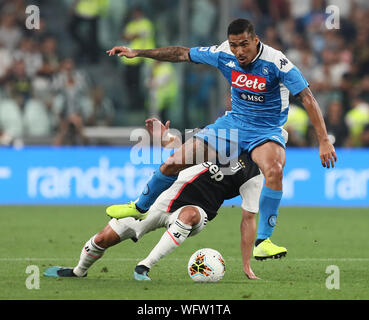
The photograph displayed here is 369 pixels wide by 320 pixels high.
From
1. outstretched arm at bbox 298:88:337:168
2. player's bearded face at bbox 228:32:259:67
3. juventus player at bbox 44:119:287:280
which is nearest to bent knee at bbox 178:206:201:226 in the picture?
juventus player at bbox 44:119:287:280

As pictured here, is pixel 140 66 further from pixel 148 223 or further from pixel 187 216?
pixel 187 216

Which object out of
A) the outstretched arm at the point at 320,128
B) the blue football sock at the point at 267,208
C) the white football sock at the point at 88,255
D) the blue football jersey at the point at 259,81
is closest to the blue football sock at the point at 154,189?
the white football sock at the point at 88,255

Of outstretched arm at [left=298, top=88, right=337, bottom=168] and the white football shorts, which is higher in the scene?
outstretched arm at [left=298, top=88, right=337, bottom=168]

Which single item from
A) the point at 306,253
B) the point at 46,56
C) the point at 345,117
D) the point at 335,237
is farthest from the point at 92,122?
the point at 306,253

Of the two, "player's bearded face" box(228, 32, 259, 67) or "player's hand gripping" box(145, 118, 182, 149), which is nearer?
"player's bearded face" box(228, 32, 259, 67)

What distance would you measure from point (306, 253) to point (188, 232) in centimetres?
299

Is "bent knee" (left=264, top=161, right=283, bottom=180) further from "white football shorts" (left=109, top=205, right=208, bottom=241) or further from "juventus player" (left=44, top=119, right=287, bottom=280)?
"white football shorts" (left=109, top=205, right=208, bottom=241)

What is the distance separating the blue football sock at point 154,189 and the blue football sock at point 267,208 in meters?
0.84

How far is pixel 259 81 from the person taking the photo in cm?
859

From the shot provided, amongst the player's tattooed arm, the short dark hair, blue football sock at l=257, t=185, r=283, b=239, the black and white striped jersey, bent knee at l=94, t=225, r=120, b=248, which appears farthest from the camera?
the player's tattooed arm

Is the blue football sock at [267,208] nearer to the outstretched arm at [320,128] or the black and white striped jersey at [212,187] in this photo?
the black and white striped jersey at [212,187]

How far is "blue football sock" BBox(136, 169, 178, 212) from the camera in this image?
27.0 feet

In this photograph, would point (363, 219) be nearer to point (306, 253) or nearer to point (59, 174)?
point (306, 253)

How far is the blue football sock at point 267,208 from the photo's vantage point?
8406mm
